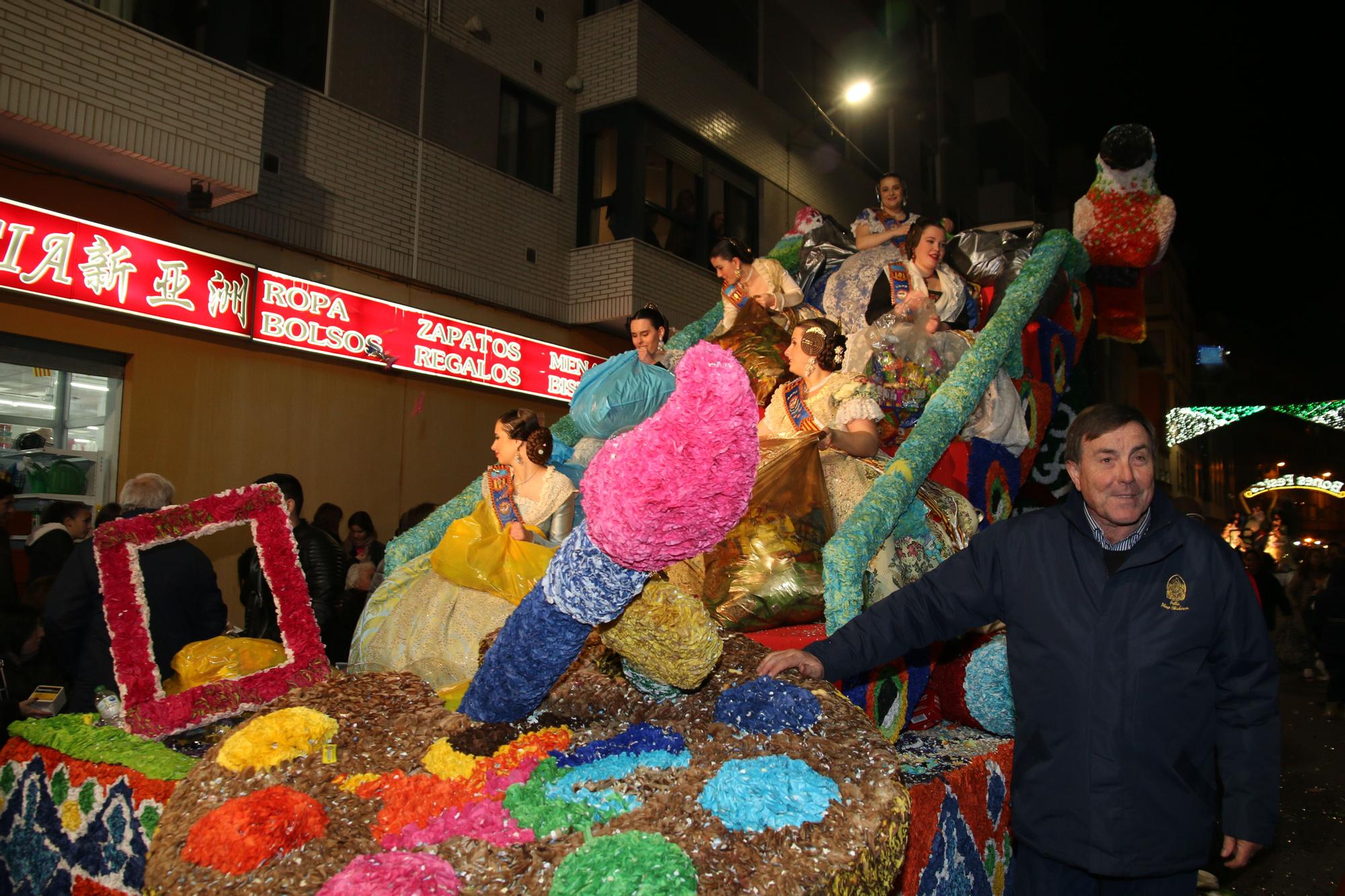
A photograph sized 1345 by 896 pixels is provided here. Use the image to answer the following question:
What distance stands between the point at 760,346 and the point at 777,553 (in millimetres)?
2255

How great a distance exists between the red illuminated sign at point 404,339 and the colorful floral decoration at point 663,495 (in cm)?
816

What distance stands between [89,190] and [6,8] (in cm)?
144

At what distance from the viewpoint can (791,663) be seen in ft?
6.76

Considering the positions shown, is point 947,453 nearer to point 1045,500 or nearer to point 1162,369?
point 1045,500

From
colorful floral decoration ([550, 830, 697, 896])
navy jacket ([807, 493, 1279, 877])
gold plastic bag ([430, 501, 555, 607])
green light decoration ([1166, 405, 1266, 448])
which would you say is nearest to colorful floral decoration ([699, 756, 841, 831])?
colorful floral decoration ([550, 830, 697, 896])

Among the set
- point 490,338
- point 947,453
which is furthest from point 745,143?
point 947,453

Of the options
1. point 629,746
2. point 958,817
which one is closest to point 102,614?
point 629,746

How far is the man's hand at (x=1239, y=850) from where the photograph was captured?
7.17 feet

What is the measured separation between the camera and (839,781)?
1441mm

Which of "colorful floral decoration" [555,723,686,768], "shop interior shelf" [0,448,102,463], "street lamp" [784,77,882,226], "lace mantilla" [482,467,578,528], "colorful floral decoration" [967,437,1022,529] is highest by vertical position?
"street lamp" [784,77,882,226]

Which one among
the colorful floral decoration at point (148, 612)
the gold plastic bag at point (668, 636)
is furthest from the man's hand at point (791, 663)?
the colorful floral decoration at point (148, 612)

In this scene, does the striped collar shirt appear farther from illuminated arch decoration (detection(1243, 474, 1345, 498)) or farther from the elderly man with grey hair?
illuminated arch decoration (detection(1243, 474, 1345, 498))

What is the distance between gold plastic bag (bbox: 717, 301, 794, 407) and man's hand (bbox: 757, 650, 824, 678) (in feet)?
9.92

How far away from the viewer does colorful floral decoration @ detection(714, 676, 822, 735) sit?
163 cm
